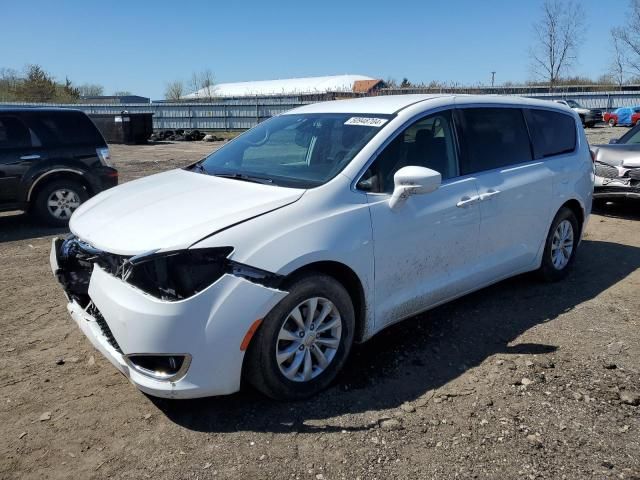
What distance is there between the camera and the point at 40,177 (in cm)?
798

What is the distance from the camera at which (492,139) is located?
4602mm

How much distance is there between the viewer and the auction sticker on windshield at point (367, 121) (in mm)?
3870

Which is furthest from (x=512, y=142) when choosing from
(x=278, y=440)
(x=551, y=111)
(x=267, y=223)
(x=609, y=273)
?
(x=278, y=440)

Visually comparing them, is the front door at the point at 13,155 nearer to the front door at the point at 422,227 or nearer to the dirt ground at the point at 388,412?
the dirt ground at the point at 388,412

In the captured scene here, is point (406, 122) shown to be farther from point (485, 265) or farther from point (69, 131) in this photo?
point (69, 131)

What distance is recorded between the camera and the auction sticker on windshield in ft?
12.7

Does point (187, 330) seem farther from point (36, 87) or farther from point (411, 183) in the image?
point (36, 87)

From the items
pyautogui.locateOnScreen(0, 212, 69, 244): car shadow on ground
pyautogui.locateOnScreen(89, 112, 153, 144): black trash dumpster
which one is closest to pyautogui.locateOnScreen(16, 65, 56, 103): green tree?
pyautogui.locateOnScreen(89, 112, 153, 144): black trash dumpster

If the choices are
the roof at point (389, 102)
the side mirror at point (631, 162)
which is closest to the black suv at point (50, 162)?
the roof at point (389, 102)

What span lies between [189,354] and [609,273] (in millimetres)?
→ 4756

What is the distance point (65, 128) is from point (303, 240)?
6512mm

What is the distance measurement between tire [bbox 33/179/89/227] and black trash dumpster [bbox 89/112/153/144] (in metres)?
17.7

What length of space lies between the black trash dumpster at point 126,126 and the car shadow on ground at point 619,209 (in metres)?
20.8

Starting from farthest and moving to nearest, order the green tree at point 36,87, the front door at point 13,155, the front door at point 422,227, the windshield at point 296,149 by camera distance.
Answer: the green tree at point 36,87 < the front door at point 13,155 < the windshield at point 296,149 < the front door at point 422,227
